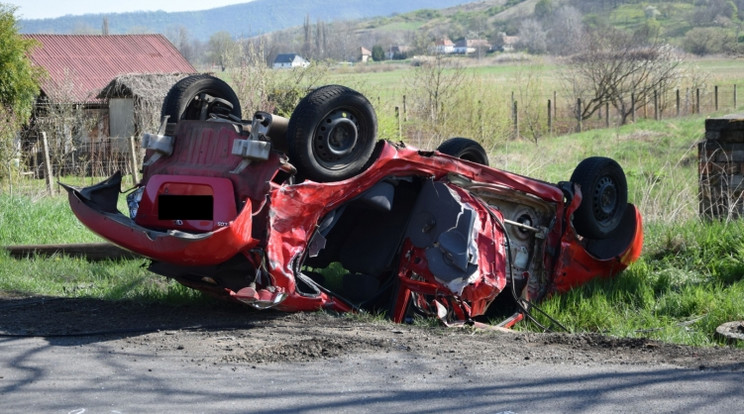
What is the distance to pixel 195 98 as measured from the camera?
25.9ft

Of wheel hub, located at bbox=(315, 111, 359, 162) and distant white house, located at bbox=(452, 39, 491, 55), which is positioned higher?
distant white house, located at bbox=(452, 39, 491, 55)

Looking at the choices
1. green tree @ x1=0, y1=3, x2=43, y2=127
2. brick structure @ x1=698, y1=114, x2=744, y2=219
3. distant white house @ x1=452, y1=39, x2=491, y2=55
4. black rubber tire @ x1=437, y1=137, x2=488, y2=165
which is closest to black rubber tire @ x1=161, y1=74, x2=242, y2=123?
black rubber tire @ x1=437, y1=137, x2=488, y2=165

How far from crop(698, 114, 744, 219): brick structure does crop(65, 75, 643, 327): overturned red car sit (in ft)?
12.6

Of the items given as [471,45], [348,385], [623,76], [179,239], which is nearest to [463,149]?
[179,239]

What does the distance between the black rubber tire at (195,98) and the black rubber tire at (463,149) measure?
2.00m

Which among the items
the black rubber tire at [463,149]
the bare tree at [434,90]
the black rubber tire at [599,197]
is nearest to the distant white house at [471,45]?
the bare tree at [434,90]

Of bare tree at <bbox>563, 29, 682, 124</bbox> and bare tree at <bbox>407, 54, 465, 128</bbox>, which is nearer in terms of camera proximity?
bare tree at <bbox>407, 54, 465, 128</bbox>

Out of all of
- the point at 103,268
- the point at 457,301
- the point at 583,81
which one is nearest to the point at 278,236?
the point at 457,301

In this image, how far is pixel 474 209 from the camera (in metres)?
7.27

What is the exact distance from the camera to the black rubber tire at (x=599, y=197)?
8.45 metres

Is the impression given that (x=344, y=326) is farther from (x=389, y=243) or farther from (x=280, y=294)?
(x=389, y=243)

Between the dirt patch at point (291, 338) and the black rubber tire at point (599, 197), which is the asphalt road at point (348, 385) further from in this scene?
the black rubber tire at point (599, 197)

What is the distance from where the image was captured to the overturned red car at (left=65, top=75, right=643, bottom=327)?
6.65 metres

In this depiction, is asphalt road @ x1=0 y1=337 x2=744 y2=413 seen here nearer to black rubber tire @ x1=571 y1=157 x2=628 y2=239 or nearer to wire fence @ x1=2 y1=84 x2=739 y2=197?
black rubber tire @ x1=571 y1=157 x2=628 y2=239
